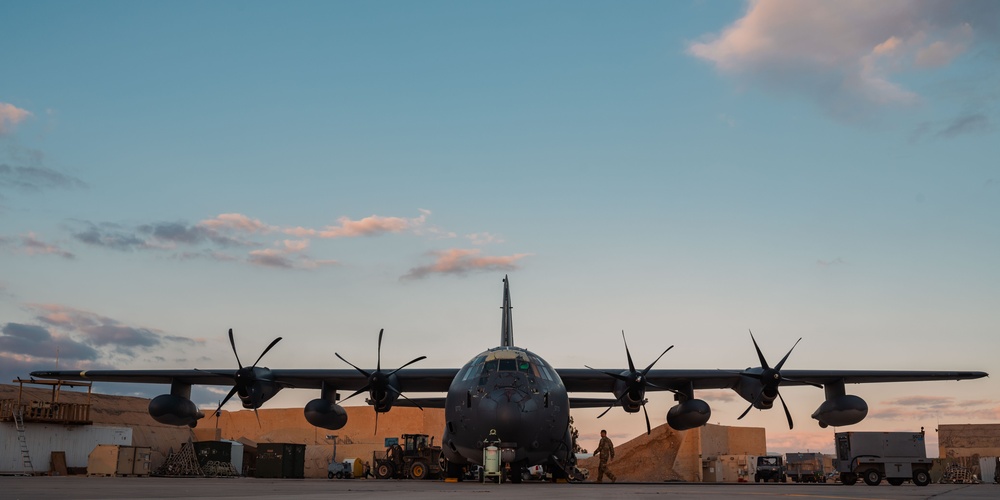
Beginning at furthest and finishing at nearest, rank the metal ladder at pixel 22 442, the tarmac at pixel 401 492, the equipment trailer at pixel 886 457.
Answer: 1. the metal ladder at pixel 22 442
2. the equipment trailer at pixel 886 457
3. the tarmac at pixel 401 492

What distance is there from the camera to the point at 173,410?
3116 cm

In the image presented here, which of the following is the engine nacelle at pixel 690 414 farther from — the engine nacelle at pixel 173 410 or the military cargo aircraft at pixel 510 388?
the engine nacelle at pixel 173 410

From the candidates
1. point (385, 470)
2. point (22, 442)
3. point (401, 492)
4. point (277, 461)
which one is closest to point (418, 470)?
point (385, 470)

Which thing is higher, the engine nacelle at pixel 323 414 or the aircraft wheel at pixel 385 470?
the engine nacelle at pixel 323 414

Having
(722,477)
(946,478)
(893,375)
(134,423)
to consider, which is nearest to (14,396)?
(134,423)

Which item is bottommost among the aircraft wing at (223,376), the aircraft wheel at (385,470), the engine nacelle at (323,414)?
the aircraft wheel at (385,470)

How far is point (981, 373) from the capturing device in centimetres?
3117

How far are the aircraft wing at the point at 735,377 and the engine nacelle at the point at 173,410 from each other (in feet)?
50.1

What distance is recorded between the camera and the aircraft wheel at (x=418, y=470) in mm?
43500

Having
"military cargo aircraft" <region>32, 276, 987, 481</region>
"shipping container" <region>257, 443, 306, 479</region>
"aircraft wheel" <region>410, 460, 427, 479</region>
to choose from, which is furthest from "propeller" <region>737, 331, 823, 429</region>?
"shipping container" <region>257, 443, 306, 479</region>

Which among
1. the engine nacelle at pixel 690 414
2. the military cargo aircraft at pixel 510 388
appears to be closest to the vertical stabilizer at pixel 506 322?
the military cargo aircraft at pixel 510 388

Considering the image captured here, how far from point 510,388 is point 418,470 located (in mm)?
23819

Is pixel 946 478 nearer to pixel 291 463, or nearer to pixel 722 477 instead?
pixel 722 477

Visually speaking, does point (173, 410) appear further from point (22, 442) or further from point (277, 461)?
point (277, 461)
